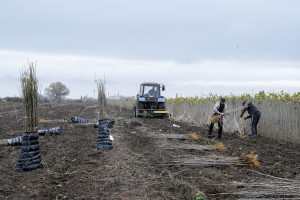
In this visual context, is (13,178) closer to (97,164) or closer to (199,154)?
(97,164)

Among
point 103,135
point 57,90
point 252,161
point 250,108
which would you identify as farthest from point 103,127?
point 57,90

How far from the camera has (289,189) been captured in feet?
13.5

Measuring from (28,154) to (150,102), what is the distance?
12952mm

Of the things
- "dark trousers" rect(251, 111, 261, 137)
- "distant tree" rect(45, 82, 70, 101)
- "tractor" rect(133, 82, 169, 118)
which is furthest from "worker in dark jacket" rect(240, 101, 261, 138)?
"distant tree" rect(45, 82, 70, 101)

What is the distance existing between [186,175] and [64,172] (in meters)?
2.28

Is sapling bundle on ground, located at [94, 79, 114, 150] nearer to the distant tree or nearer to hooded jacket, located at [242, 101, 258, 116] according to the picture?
hooded jacket, located at [242, 101, 258, 116]

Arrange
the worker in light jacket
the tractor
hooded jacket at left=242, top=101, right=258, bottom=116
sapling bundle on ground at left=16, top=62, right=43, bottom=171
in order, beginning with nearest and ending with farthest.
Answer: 1. sapling bundle on ground at left=16, top=62, right=43, bottom=171
2. the worker in light jacket
3. hooded jacket at left=242, top=101, right=258, bottom=116
4. the tractor

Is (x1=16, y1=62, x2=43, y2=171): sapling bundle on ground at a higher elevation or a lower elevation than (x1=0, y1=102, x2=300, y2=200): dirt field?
higher

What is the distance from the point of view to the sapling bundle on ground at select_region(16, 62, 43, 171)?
17.5 ft

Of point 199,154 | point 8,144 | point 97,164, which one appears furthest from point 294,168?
point 8,144

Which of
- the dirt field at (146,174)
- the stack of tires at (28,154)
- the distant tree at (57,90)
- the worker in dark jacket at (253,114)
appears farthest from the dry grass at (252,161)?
the distant tree at (57,90)

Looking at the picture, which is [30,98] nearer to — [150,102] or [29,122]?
[29,122]

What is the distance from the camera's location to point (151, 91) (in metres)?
17.9

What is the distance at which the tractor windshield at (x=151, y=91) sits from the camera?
17.8m
